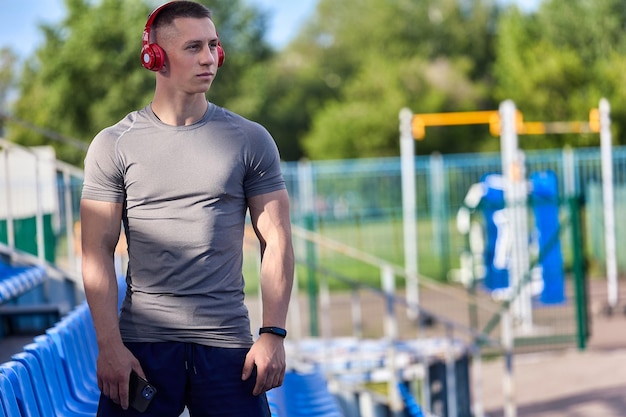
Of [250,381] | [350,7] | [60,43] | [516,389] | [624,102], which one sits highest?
[350,7]

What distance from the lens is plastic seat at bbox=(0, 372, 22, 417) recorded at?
2.55m

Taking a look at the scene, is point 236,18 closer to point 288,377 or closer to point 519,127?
point 519,127

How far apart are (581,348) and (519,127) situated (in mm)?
3470

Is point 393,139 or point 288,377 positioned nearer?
point 288,377

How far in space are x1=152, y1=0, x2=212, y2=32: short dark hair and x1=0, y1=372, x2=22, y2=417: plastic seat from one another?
36.2 inches

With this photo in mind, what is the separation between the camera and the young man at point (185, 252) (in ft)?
8.25

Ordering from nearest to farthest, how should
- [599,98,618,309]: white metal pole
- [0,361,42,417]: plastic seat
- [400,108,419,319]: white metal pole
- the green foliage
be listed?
[0,361,42,417]: plastic seat < [400,108,419,319]: white metal pole < [599,98,618,309]: white metal pole < the green foliage

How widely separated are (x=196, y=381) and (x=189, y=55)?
77cm

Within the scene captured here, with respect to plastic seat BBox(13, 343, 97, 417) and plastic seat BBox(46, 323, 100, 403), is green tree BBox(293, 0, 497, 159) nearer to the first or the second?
plastic seat BBox(46, 323, 100, 403)

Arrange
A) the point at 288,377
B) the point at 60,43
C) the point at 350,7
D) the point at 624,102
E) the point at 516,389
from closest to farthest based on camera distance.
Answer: the point at 288,377
the point at 516,389
the point at 624,102
the point at 60,43
the point at 350,7

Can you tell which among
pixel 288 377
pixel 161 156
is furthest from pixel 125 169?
pixel 288 377

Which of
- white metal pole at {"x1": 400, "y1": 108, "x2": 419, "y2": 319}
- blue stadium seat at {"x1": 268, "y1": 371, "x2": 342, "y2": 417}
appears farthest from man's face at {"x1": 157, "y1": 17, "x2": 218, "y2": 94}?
white metal pole at {"x1": 400, "y1": 108, "x2": 419, "y2": 319}

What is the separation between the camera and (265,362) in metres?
2.50

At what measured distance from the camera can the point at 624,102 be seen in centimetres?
3092
